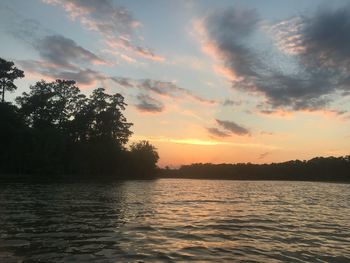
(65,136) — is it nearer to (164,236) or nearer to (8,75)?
(8,75)

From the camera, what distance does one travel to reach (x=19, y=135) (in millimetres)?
86562

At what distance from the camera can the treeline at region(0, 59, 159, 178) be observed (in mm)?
89875

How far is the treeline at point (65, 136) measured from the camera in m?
89.9

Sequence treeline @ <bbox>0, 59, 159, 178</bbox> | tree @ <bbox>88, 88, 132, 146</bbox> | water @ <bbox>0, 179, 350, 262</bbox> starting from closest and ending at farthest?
water @ <bbox>0, 179, 350, 262</bbox> < treeline @ <bbox>0, 59, 159, 178</bbox> < tree @ <bbox>88, 88, 132, 146</bbox>

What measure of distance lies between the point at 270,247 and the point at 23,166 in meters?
86.3

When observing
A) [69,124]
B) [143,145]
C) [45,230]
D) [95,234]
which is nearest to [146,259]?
[95,234]

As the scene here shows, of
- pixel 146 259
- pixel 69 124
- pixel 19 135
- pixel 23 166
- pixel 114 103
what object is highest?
pixel 114 103

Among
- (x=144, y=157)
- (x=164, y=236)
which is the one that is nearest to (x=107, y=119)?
(x=144, y=157)

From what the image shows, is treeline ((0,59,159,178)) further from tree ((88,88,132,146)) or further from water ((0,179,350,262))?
water ((0,179,350,262))

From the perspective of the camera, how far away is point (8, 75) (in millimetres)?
95875

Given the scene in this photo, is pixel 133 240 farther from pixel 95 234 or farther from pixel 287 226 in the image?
pixel 287 226

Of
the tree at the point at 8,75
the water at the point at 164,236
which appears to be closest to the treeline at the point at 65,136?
the tree at the point at 8,75

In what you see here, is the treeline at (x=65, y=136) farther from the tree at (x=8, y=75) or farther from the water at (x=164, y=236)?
the water at (x=164, y=236)

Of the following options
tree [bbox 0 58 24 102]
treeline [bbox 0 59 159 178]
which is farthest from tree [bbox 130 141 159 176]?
tree [bbox 0 58 24 102]
